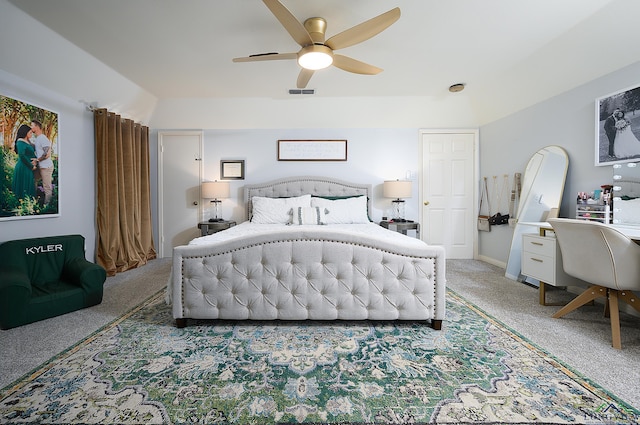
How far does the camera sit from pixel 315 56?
7.94ft

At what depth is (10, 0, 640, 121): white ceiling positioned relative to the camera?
2322 millimetres

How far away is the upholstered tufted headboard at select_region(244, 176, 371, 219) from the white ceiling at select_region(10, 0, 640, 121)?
58.2 inches

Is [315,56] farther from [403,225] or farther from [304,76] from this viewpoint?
[403,225]

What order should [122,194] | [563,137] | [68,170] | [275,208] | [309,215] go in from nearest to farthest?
[563,137], [68,170], [309,215], [122,194], [275,208]

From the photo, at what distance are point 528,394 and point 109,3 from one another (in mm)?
4029

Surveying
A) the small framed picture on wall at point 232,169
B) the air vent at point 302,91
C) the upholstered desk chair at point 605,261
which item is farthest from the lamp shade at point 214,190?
Answer: the upholstered desk chair at point 605,261

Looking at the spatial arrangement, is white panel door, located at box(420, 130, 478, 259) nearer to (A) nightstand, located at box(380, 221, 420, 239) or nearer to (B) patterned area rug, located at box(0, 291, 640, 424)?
(A) nightstand, located at box(380, 221, 420, 239)

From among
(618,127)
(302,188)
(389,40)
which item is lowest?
(302,188)

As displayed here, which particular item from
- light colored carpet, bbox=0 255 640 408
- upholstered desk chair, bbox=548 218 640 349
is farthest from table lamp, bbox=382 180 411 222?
upholstered desk chair, bbox=548 218 640 349

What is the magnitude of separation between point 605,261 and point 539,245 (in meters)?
0.74

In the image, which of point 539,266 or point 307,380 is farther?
point 539,266

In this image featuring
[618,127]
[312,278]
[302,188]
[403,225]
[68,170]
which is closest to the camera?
[312,278]

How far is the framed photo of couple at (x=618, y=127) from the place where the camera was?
8.02 ft

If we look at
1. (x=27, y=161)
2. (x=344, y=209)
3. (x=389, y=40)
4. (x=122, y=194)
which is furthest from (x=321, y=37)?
(x=122, y=194)
